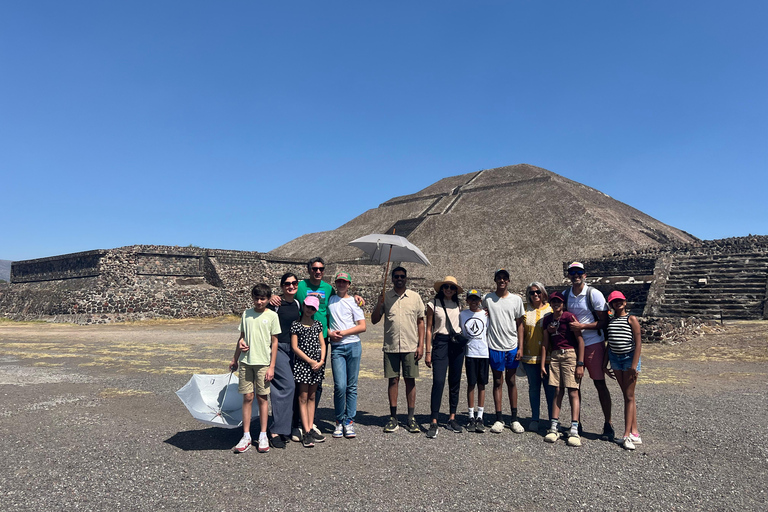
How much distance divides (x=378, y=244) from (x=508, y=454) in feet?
12.2

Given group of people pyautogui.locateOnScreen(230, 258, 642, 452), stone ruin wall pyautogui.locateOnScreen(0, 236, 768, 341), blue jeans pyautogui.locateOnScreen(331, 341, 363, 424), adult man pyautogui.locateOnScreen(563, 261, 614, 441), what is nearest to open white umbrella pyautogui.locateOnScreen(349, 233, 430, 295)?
group of people pyautogui.locateOnScreen(230, 258, 642, 452)

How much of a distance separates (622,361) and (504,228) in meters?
42.0

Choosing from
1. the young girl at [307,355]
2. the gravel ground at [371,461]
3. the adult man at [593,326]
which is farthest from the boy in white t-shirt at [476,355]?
the young girl at [307,355]

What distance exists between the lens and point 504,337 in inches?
250

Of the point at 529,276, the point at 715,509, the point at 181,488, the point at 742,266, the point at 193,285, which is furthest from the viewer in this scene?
the point at 529,276

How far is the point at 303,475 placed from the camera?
4.63 metres

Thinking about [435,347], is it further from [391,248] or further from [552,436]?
[391,248]

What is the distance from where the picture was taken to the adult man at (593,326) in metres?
5.88

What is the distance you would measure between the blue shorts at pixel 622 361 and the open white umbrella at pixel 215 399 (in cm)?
457

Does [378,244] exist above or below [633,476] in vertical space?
above

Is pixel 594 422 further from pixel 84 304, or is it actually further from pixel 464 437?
pixel 84 304

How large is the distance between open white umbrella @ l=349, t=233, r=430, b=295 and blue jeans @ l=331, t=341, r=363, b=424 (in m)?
1.64

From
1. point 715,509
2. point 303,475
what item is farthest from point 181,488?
point 715,509

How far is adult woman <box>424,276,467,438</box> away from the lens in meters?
6.26
